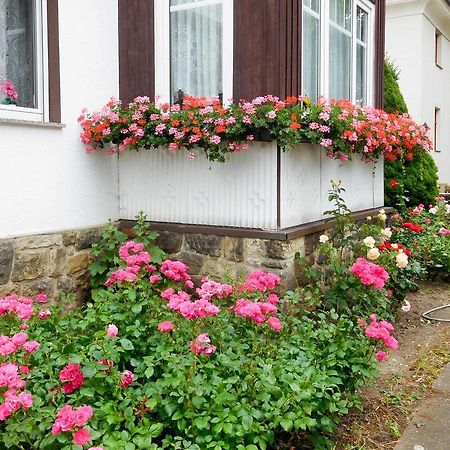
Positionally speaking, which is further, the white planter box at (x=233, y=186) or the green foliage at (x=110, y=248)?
the green foliage at (x=110, y=248)

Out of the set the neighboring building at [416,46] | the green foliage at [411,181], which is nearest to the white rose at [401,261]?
the green foliage at [411,181]

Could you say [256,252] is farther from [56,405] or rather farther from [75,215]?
[56,405]

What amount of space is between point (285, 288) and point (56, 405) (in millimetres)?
2007

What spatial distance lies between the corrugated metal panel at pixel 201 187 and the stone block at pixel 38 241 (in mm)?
737

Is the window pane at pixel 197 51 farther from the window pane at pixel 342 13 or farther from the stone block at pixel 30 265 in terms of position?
the stone block at pixel 30 265

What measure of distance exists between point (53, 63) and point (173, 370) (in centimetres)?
255

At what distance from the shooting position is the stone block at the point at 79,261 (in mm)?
4223

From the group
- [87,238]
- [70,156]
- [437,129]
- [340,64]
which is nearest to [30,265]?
[87,238]

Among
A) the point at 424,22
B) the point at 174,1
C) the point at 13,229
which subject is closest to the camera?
the point at 13,229

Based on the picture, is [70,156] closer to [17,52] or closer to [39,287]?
[17,52]

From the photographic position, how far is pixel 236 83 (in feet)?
13.5

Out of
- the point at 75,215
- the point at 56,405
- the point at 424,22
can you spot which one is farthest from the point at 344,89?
the point at 424,22

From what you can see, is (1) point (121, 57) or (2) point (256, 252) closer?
(2) point (256, 252)

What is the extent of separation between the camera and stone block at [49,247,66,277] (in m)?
4.07
